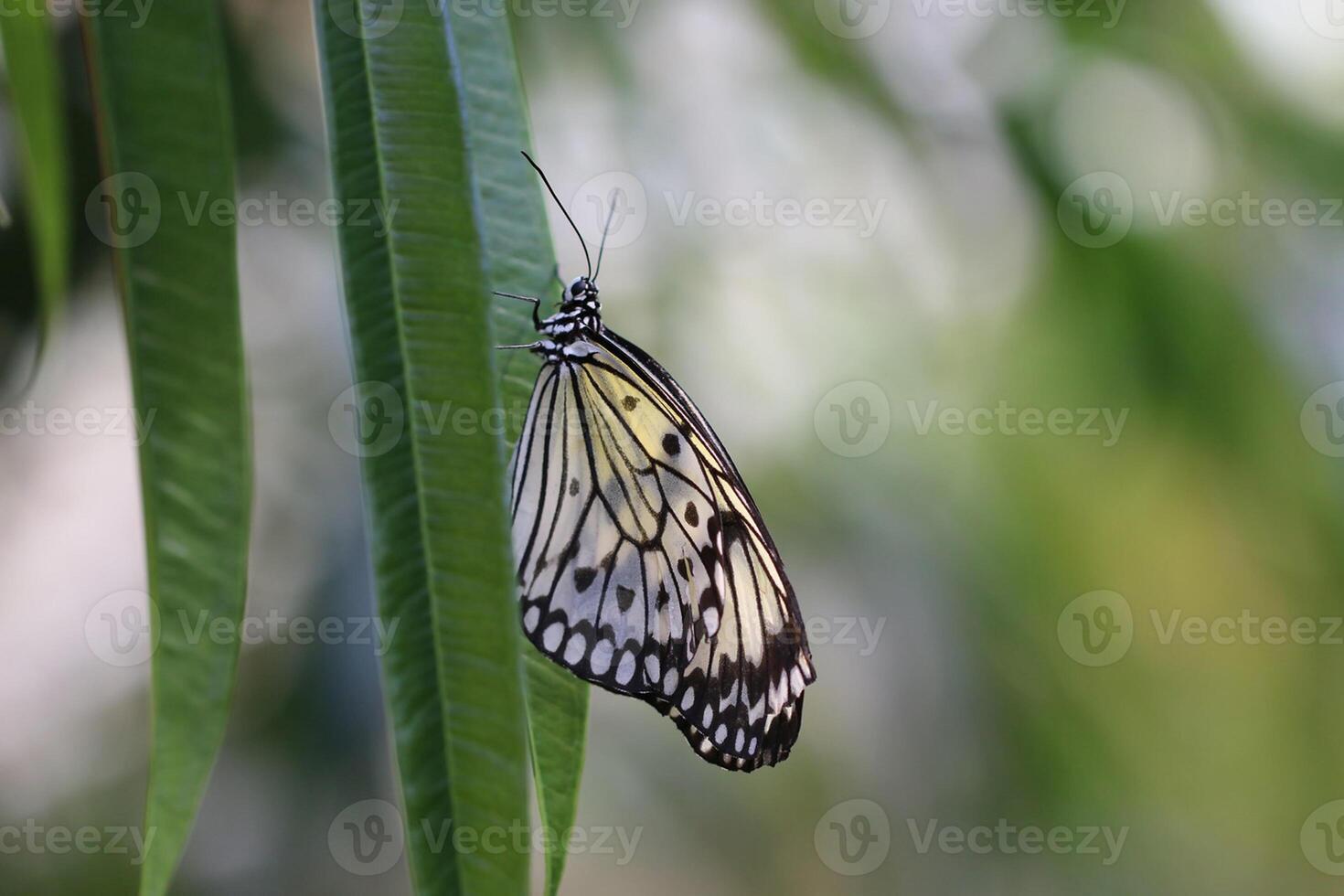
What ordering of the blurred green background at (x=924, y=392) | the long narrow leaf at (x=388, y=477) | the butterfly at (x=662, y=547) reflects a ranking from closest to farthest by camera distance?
the long narrow leaf at (x=388, y=477)
the butterfly at (x=662, y=547)
the blurred green background at (x=924, y=392)

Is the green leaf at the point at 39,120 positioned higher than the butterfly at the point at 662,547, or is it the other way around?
the green leaf at the point at 39,120

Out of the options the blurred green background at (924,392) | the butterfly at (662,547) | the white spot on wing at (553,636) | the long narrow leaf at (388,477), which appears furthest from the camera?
the blurred green background at (924,392)

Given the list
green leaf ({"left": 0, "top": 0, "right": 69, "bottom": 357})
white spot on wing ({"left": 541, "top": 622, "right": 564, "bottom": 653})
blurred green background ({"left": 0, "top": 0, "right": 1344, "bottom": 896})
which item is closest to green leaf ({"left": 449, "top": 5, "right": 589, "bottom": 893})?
white spot on wing ({"left": 541, "top": 622, "right": 564, "bottom": 653})

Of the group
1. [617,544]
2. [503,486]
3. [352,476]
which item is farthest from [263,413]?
[503,486]

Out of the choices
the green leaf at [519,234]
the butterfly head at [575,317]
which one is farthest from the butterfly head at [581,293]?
the green leaf at [519,234]

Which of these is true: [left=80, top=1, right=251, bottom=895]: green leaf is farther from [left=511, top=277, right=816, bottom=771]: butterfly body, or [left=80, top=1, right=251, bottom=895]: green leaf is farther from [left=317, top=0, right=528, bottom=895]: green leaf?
[left=511, top=277, right=816, bottom=771]: butterfly body

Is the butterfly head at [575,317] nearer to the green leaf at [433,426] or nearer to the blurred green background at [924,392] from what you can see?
the green leaf at [433,426]

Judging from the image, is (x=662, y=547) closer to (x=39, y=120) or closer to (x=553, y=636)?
(x=553, y=636)
